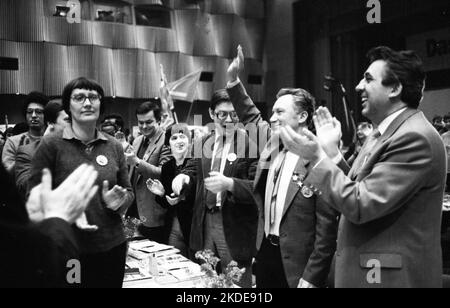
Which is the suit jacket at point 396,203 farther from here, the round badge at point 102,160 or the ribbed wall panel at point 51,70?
the ribbed wall panel at point 51,70

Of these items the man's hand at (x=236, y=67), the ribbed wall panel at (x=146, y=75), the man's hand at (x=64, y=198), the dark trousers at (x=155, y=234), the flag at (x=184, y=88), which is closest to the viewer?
the man's hand at (x=64, y=198)

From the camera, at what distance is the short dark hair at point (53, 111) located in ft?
5.13

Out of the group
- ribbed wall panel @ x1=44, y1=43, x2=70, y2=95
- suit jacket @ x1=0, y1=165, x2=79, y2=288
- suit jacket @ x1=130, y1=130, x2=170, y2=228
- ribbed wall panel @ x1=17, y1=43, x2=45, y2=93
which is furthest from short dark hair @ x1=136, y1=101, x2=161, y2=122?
suit jacket @ x1=0, y1=165, x2=79, y2=288

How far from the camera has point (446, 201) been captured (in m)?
3.23

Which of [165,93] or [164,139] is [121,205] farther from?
[165,93]

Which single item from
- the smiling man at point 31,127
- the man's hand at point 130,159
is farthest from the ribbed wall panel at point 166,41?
the smiling man at point 31,127

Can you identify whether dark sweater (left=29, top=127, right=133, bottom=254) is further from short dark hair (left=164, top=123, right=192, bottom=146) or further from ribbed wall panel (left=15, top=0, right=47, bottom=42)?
short dark hair (left=164, top=123, right=192, bottom=146)

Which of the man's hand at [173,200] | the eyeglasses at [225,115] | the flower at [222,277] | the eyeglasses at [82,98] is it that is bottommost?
the flower at [222,277]

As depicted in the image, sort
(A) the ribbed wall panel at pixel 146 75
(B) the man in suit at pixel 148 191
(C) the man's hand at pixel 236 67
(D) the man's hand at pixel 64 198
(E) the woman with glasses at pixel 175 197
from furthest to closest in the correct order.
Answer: (A) the ribbed wall panel at pixel 146 75
(B) the man in suit at pixel 148 191
(E) the woman with glasses at pixel 175 197
(C) the man's hand at pixel 236 67
(D) the man's hand at pixel 64 198

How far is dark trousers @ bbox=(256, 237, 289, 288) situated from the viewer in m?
1.69

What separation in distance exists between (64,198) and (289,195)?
83 centimetres

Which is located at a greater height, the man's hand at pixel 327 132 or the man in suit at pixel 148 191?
Answer: the man's hand at pixel 327 132

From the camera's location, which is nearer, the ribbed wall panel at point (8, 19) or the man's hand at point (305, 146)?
the man's hand at point (305, 146)
